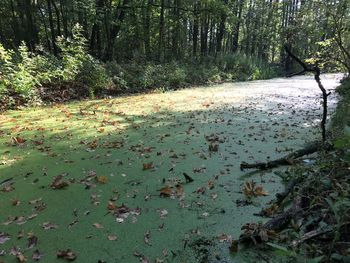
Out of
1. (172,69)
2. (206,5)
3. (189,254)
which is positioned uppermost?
(206,5)

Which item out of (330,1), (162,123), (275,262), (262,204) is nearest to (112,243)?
(275,262)

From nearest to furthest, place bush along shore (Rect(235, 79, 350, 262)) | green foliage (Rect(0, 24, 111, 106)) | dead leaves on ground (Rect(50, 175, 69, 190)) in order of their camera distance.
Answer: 1. bush along shore (Rect(235, 79, 350, 262))
2. dead leaves on ground (Rect(50, 175, 69, 190))
3. green foliage (Rect(0, 24, 111, 106))

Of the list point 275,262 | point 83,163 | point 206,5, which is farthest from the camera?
point 206,5

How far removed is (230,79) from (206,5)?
140 inches

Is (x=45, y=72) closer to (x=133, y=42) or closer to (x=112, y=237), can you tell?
(x=112, y=237)

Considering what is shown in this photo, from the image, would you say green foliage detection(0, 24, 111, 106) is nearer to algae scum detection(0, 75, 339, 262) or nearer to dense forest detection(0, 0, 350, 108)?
dense forest detection(0, 0, 350, 108)

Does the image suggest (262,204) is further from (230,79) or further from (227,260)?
(230,79)

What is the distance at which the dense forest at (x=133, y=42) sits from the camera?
6.26m

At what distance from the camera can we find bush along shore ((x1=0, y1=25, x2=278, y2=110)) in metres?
7.39

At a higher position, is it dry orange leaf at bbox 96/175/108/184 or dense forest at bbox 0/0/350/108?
dense forest at bbox 0/0/350/108

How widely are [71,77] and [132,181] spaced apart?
631 centimetres

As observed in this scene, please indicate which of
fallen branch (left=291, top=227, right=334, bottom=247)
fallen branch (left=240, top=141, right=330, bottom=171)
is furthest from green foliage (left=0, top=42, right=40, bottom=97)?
fallen branch (left=291, top=227, right=334, bottom=247)

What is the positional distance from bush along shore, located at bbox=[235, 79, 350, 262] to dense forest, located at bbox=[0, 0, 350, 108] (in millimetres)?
1410

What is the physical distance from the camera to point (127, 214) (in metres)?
2.75
